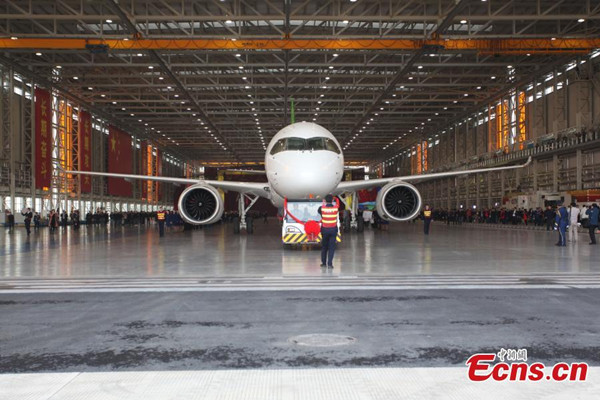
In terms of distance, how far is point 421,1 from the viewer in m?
28.0

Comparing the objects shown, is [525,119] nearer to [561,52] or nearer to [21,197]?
[561,52]

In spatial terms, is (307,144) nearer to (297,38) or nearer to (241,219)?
(241,219)

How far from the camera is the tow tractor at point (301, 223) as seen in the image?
15484 mm

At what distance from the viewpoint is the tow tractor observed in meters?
15.5

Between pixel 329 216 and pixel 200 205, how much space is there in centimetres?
1257

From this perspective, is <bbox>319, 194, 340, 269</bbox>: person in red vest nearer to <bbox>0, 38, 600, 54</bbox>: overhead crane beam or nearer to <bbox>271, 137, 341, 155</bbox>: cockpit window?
<bbox>271, 137, 341, 155</bbox>: cockpit window

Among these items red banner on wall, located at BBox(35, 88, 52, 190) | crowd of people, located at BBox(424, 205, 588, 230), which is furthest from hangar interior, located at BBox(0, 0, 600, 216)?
crowd of people, located at BBox(424, 205, 588, 230)

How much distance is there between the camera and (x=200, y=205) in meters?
22.8

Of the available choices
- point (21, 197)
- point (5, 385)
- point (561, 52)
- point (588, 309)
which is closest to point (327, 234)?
point (588, 309)

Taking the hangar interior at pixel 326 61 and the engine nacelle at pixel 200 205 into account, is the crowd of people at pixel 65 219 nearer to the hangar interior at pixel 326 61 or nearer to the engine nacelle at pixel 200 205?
the hangar interior at pixel 326 61

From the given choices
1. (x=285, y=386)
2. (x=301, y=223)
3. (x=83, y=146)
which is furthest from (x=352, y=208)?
(x=83, y=146)

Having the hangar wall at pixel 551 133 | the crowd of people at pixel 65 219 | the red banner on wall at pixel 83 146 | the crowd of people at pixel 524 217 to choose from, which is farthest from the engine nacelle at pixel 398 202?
the red banner on wall at pixel 83 146

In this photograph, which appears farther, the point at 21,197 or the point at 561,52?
the point at 21,197

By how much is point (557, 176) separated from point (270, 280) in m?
32.8
